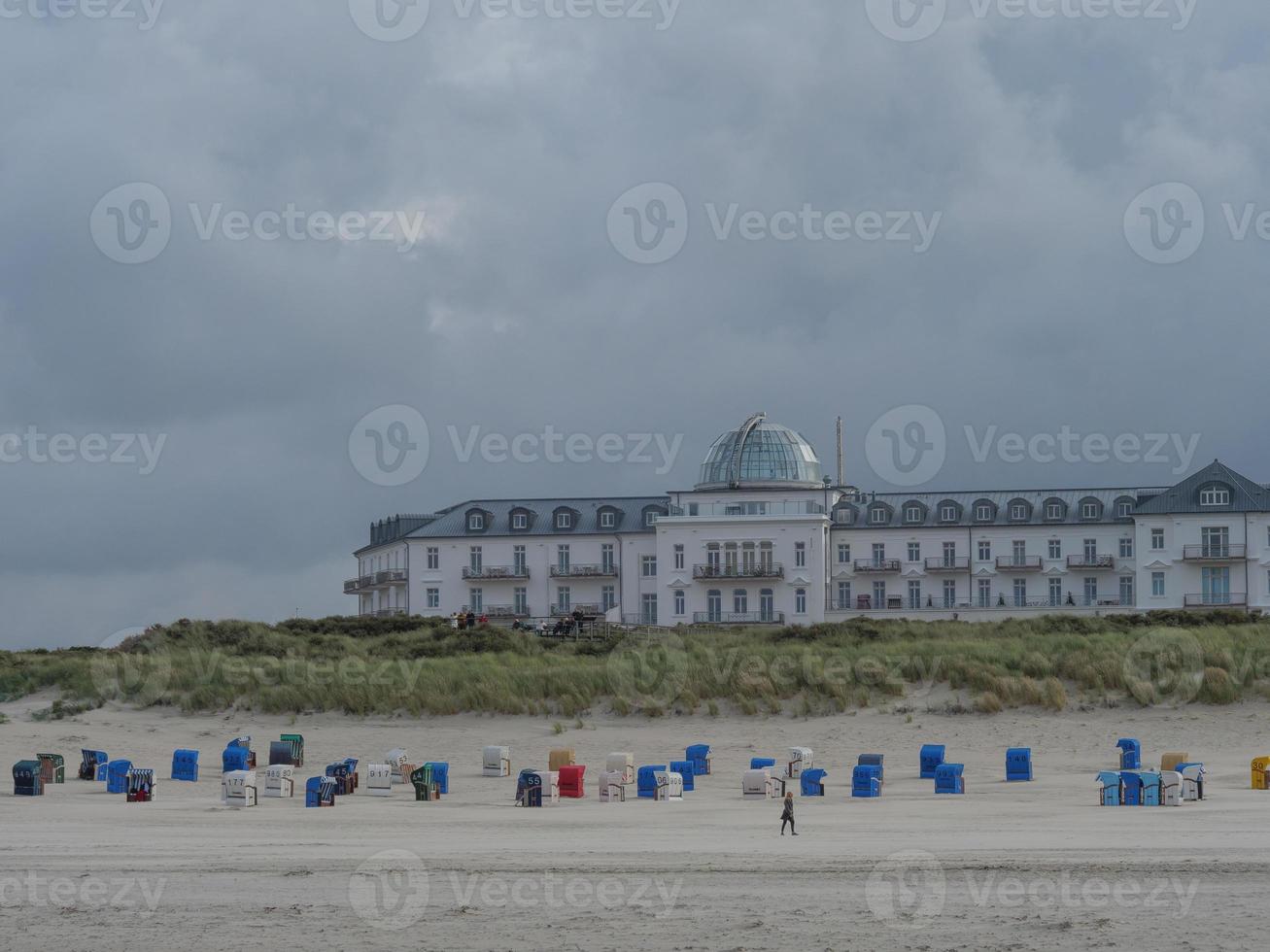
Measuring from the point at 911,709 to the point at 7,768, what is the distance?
1878 cm

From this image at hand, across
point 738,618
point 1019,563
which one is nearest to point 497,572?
point 738,618

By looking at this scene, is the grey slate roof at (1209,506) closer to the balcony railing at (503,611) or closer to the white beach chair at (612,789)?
the balcony railing at (503,611)

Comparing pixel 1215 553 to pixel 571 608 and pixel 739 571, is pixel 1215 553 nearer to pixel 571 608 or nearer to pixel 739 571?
pixel 739 571

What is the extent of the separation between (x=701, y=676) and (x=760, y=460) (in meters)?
41.0

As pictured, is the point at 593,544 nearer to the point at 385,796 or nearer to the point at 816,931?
the point at 385,796

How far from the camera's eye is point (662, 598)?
76.8 meters

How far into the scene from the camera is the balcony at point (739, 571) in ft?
246

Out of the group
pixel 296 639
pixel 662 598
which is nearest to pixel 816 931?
pixel 296 639

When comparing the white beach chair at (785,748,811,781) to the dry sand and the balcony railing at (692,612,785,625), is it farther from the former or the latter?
the balcony railing at (692,612,785,625)

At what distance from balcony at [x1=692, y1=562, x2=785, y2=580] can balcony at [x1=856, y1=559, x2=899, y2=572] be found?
4283 millimetres

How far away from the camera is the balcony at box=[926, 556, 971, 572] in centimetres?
7619

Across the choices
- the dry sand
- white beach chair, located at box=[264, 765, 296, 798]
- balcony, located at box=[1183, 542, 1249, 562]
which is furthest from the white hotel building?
white beach chair, located at box=[264, 765, 296, 798]

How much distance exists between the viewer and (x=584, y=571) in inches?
3081

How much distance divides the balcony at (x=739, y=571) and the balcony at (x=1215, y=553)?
1852 centimetres
